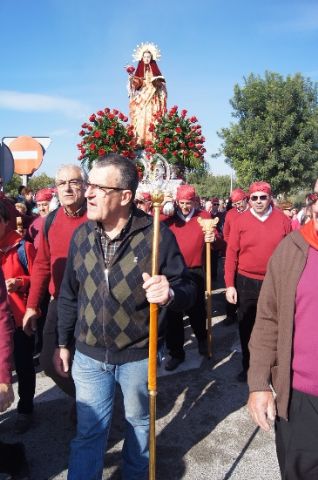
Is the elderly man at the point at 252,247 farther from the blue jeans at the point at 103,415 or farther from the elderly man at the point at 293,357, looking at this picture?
the elderly man at the point at 293,357

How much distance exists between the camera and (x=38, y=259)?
3.65 m

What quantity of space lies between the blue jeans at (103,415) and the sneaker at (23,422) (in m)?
1.25

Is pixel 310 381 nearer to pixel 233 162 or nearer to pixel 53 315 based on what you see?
pixel 53 315

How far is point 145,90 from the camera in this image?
50.9 ft

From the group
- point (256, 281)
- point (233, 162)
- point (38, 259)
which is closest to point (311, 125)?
point (233, 162)

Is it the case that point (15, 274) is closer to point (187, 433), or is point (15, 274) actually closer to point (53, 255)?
point (53, 255)

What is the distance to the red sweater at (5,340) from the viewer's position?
2215mm

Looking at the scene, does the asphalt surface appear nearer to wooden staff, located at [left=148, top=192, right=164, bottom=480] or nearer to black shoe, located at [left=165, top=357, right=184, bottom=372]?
black shoe, located at [left=165, top=357, right=184, bottom=372]

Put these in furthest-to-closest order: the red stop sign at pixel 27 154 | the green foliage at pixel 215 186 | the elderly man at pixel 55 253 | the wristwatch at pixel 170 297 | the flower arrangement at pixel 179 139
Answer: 1. the green foliage at pixel 215 186
2. the flower arrangement at pixel 179 139
3. the red stop sign at pixel 27 154
4. the elderly man at pixel 55 253
5. the wristwatch at pixel 170 297

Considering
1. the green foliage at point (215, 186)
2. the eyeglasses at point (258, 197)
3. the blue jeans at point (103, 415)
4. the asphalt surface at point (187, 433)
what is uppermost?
the green foliage at point (215, 186)

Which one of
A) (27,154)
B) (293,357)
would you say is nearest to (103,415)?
(293,357)

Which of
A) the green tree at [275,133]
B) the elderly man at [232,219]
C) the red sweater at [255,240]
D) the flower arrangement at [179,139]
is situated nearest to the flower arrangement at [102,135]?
the flower arrangement at [179,139]

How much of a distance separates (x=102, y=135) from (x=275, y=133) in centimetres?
1993

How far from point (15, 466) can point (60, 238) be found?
5.59 feet
